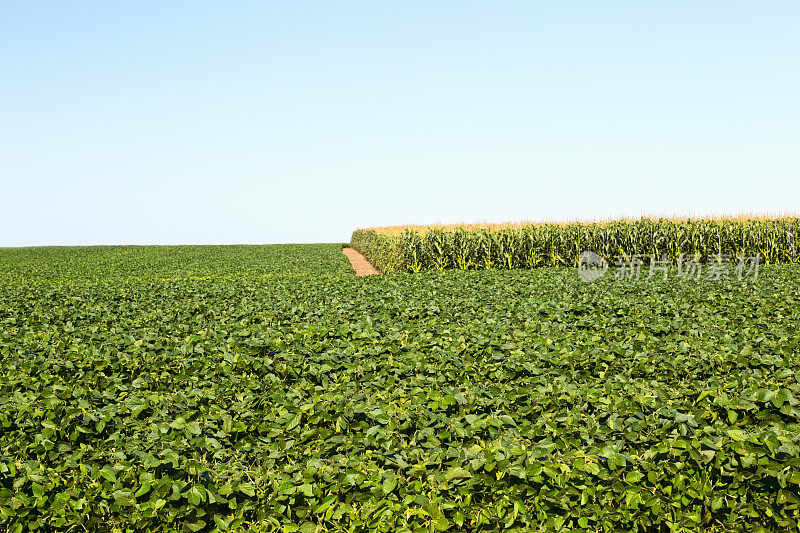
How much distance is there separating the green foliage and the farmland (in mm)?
15344

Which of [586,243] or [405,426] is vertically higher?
[586,243]

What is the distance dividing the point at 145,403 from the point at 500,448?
356 cm

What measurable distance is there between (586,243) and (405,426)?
74.4 feet

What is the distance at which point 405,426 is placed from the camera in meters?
4.84

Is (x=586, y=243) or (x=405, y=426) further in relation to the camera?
(x=586, y=243)

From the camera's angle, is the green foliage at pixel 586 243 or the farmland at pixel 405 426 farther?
the green foliage at pixel 586 243

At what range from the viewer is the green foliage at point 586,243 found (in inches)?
960

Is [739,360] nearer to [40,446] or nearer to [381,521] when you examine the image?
[381,521]

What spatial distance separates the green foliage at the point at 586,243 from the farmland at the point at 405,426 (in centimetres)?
1534

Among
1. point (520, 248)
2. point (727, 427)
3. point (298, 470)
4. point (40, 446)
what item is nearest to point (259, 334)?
point (40, 446)

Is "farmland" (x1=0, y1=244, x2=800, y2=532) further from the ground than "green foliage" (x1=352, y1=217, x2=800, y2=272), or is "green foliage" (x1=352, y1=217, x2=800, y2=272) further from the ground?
"green foliage" (x1=352, y1=217, x2=800, y2=272)

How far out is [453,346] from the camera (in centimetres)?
723

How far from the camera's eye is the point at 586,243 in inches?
1012

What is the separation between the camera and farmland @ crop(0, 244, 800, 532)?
4.03 metres
